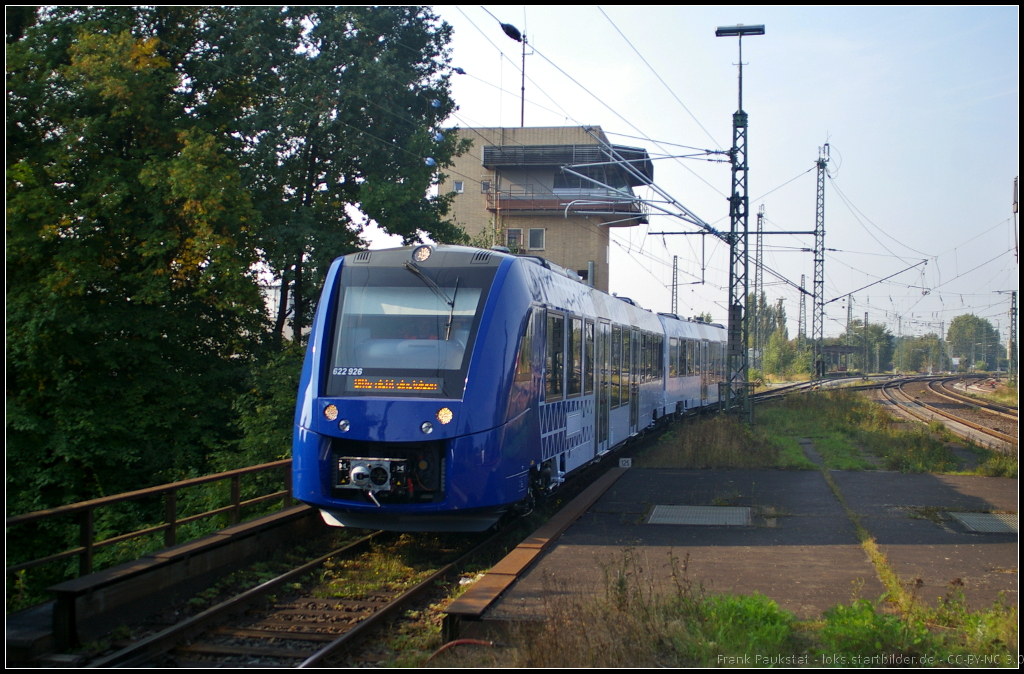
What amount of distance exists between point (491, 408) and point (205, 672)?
3870 mm

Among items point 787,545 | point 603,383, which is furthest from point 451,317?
point 603,383

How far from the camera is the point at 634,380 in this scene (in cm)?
1741

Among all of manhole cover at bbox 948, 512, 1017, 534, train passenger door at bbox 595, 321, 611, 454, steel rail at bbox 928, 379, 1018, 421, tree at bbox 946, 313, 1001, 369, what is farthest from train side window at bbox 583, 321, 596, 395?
tree at bbox 946, 313, 1001, 369

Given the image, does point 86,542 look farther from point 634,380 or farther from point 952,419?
point 952,419

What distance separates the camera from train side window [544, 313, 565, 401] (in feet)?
34.8

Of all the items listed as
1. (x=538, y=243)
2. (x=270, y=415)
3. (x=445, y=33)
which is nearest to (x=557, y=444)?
(x=270, y=415)

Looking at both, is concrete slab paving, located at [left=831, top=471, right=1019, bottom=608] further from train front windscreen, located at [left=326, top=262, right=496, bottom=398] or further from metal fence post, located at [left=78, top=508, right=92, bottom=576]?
metal fence post, located at [left=78, top=508, right=92, bottom=576]

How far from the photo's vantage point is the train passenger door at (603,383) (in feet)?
45.3

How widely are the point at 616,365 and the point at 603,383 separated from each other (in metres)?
1.23

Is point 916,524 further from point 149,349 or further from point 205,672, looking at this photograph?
point 149,349

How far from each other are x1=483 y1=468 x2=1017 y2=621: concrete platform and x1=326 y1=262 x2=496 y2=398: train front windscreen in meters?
2.23

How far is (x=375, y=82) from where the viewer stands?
2156 cm

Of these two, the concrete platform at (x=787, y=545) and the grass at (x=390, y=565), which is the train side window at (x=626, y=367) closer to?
the concrete platform at (x=787, y=545)

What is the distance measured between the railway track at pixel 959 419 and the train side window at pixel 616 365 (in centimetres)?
749
